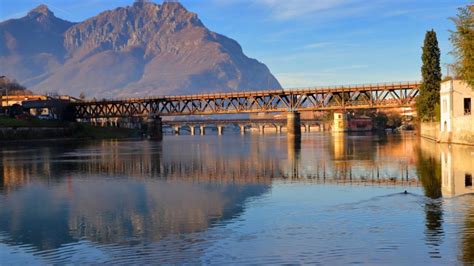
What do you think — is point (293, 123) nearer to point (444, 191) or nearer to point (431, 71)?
point (431, 71)

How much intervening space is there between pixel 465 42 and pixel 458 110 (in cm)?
2768

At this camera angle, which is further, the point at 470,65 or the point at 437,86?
the point at 437,86

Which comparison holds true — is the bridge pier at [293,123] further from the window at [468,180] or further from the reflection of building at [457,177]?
the window at [468,180]

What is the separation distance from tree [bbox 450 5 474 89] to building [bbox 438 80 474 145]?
15680 millimetres

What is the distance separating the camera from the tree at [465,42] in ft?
216

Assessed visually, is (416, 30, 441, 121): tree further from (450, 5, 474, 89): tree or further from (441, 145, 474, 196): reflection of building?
(441, 145, 474, 196): reflection of building

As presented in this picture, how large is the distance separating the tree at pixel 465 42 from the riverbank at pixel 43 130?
112362 millimetres

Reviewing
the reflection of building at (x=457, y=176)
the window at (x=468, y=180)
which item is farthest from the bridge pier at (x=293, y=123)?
the window at (x=468, y=180)

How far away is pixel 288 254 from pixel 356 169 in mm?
33668

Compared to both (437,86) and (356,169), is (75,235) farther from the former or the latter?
(437,86)

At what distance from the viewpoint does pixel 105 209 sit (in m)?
31.1

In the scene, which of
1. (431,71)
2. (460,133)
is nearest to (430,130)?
(431,71)

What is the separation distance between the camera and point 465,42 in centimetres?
6612

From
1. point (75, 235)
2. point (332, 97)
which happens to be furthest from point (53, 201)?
point (332, 97)
